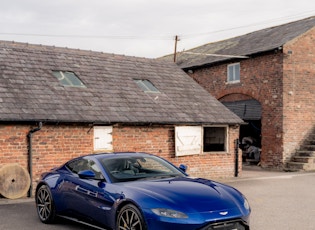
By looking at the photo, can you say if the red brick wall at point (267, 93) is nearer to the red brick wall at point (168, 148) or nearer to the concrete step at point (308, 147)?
the concrete step at point (308, 147)

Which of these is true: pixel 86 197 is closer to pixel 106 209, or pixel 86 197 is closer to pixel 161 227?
pixel 106 209

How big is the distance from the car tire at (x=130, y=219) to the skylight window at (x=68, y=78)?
32.2 ft

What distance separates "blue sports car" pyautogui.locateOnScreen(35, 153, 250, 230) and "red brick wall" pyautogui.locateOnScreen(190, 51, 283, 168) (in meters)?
13.9

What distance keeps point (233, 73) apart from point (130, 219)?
1887 cm

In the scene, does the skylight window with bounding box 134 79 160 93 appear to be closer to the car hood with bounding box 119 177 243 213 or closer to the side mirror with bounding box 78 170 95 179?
the side mirror with bounding box 78 170 95 179

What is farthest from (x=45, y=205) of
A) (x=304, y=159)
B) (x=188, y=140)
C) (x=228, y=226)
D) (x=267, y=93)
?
(x=267, y=93)

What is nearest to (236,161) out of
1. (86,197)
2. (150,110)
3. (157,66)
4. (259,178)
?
(259,178)

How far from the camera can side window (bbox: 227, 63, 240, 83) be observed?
24.0m

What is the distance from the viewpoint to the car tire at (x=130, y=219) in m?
6.18

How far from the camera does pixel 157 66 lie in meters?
20.4

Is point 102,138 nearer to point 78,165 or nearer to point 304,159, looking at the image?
point 78,165

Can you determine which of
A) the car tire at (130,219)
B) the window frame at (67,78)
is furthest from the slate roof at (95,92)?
the car tire at (130,219)

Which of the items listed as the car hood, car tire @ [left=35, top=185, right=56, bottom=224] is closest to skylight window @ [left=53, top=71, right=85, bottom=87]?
car tire @ [left=35, top=185, right=56, bottom=224]

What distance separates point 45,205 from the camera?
27.9ft
